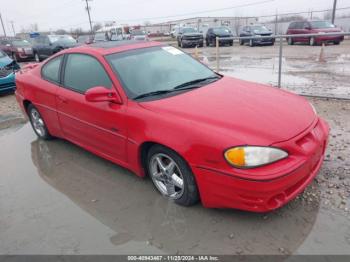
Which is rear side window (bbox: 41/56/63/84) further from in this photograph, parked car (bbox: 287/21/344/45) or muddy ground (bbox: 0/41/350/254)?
parked car (bbox: 287/21/344/45)

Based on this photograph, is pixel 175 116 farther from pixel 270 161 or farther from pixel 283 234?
pixel 283 234

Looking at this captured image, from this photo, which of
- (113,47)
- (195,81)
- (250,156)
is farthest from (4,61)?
(250,156)

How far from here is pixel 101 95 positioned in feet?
10.7

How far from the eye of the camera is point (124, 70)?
3.53m

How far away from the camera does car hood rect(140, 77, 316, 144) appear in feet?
8.73

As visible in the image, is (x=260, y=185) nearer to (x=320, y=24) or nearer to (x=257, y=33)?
(x=320, y=24)

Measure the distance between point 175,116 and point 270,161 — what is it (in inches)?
37.0

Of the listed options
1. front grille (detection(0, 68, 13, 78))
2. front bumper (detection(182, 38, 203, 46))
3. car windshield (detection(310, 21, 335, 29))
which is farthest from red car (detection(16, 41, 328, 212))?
front bumper (detection(182, 38, 203, 46))

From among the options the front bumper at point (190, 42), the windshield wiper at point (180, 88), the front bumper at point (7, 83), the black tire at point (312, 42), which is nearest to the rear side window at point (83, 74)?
the windshield wiper at point (180, 88)

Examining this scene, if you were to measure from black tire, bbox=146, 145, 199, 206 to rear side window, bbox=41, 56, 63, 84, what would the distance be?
2141mm

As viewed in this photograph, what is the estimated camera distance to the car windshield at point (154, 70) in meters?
3.43

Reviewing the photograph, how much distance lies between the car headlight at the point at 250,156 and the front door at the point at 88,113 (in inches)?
50.8

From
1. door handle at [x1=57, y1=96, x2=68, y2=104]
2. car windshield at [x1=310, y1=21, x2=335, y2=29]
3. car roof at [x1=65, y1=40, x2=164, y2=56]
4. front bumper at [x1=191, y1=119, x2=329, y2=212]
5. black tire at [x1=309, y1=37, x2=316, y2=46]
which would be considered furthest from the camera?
car windshield at [x1=310, y1=21, x2=335, y2=29]

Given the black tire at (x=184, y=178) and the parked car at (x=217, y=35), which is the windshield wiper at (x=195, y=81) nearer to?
the black tire at (x=184, y=178)
